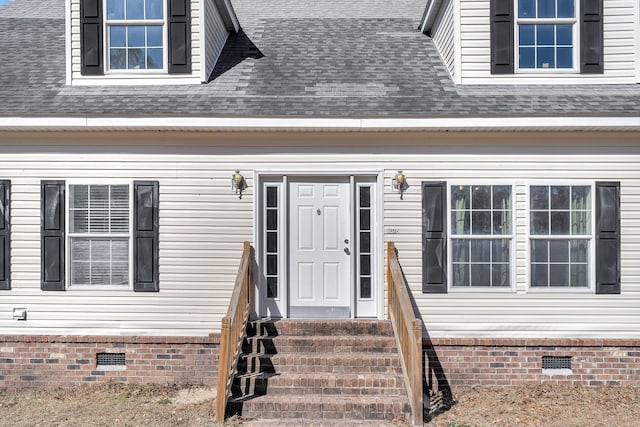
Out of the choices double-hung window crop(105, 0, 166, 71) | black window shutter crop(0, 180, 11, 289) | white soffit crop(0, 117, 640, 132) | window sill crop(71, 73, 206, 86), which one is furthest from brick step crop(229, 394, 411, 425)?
double-hung window crop(105, 0, 166, 71)

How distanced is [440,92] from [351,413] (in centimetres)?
446

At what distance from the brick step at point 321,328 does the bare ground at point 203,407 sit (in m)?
1.07

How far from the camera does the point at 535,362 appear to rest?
7.34 meters

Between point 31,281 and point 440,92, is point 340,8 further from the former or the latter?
point 31,281

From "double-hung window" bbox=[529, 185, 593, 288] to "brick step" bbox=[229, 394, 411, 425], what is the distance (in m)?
2.70

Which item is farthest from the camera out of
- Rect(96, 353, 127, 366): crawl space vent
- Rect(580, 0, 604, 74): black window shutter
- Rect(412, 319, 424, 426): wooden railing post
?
Rect(580, 0, 604, 74): black window shutter

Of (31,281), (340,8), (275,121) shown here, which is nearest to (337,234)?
(275,121)

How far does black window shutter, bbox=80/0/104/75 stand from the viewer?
8.00 m

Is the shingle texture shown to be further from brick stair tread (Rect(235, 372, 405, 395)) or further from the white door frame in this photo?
brick stair tread (Rect(235, 372, 405, 395))

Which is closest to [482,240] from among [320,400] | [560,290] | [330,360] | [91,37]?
[560,290]

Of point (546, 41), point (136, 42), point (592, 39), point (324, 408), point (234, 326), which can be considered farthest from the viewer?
point (136, 42)

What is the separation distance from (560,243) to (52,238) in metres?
6.87

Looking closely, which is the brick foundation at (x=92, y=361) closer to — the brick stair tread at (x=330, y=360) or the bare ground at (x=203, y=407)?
the bare ground at (x=203, y=407)

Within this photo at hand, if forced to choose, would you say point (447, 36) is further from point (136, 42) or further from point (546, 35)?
point (136, 42)
